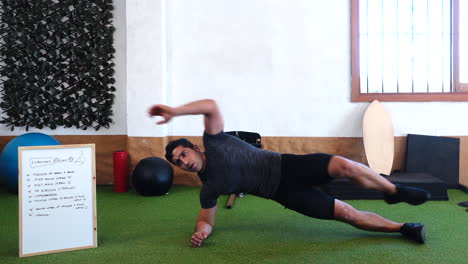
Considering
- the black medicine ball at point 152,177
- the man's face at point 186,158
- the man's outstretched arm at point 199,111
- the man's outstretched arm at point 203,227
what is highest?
the man's outstretched arm at point 199,111

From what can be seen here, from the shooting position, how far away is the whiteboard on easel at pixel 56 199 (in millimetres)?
2322

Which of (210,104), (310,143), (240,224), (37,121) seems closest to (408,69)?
(310,143)

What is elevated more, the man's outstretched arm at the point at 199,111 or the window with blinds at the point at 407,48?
the window with blinds at the point at 407,48

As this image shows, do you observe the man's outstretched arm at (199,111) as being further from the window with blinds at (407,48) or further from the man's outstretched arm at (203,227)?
the window with blinds at (407,48)

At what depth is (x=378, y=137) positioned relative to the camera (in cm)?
429

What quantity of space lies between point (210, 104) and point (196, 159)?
0.35 meters

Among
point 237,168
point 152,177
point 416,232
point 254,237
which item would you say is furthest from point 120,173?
point 416,232

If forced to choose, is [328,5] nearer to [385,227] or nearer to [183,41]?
[183,41]


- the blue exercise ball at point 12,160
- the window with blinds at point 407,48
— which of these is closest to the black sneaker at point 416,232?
the window with blinds at point 407,48

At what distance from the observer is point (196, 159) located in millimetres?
2316

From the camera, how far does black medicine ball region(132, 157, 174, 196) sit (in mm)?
3943

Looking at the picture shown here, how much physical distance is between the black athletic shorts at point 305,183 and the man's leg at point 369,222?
0.07m

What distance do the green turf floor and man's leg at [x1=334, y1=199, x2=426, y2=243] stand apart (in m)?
0.06

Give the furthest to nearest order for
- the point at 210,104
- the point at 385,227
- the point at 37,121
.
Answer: the point at 37,121, the point at 385,227, the point at 210,104
